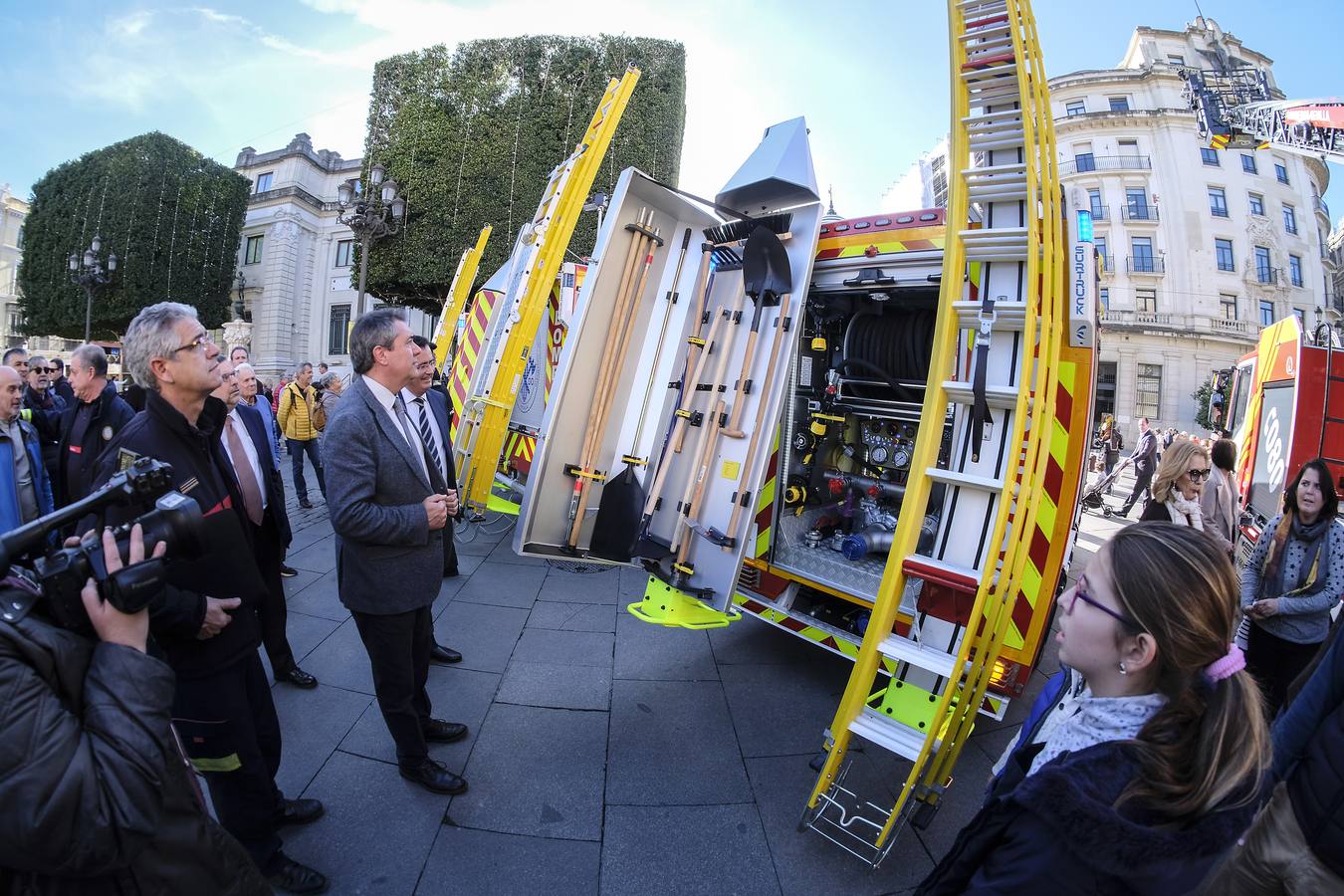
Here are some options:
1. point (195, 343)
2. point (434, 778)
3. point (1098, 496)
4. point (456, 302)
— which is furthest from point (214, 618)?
point (1098, 496)

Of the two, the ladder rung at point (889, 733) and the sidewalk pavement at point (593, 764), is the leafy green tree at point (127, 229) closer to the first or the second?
the sidewalk pavement at point (593, 764)

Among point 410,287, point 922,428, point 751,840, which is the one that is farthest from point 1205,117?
point 410,287

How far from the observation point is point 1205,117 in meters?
9.68

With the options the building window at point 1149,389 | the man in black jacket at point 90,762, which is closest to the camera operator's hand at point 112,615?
the man in black jacket at point 90,762

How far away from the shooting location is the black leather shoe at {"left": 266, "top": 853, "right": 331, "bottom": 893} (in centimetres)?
195

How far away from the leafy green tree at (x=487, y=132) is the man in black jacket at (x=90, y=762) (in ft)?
55.7

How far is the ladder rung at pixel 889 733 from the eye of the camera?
6.73 ft

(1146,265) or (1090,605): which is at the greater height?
(1146,265)

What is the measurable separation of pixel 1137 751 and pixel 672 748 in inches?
89.0

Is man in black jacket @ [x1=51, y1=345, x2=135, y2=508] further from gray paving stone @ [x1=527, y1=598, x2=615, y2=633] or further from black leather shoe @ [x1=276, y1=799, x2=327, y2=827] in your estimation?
gray paving stone @ [x1=527, y1=598, x2=615, y2=633]

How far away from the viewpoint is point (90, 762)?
93 centimetres

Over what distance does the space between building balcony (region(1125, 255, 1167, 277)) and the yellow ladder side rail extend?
36.8 m

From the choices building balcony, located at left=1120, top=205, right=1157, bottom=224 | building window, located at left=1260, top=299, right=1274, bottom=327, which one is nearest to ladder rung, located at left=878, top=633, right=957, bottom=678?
building balcony, located at left=1120, top=205, right=1157, bottom=224

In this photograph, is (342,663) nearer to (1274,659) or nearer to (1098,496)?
(1274,659)
